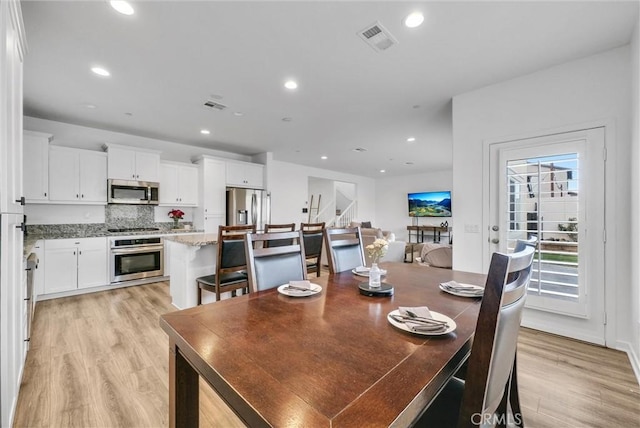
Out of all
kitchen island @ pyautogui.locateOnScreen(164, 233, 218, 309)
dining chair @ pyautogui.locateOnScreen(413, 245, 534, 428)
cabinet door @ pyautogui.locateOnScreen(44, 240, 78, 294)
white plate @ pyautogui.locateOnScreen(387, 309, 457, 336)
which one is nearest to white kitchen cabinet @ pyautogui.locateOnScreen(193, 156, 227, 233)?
cabinet door @ pyautogui.locateOnScreen(44, 240, 78, 294)

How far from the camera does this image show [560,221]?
8.67 ft

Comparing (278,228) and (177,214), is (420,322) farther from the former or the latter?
(177,214)

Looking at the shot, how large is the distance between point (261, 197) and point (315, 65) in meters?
3.87

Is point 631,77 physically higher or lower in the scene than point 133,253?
higher

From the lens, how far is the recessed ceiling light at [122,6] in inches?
75.1

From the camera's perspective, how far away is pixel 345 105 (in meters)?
3.63

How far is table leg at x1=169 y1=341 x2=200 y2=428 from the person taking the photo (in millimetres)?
1070

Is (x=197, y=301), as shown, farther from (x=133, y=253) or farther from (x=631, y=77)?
(x=631, y=77)

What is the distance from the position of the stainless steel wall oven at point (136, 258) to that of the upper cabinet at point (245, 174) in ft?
6.12

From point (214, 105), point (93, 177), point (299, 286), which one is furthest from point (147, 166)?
point (299, 286)

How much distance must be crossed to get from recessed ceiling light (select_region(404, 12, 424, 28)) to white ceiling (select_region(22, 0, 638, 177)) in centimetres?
5

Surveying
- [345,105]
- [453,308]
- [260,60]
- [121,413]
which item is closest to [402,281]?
[453,308]

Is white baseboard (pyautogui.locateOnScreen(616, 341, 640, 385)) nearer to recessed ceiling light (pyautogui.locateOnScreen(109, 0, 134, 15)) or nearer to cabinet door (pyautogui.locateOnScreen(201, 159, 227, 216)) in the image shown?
recessed ceiling light (pyautogui.locateOnScreen(109, 0, 134, 15))

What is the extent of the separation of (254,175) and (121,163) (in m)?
2.48
